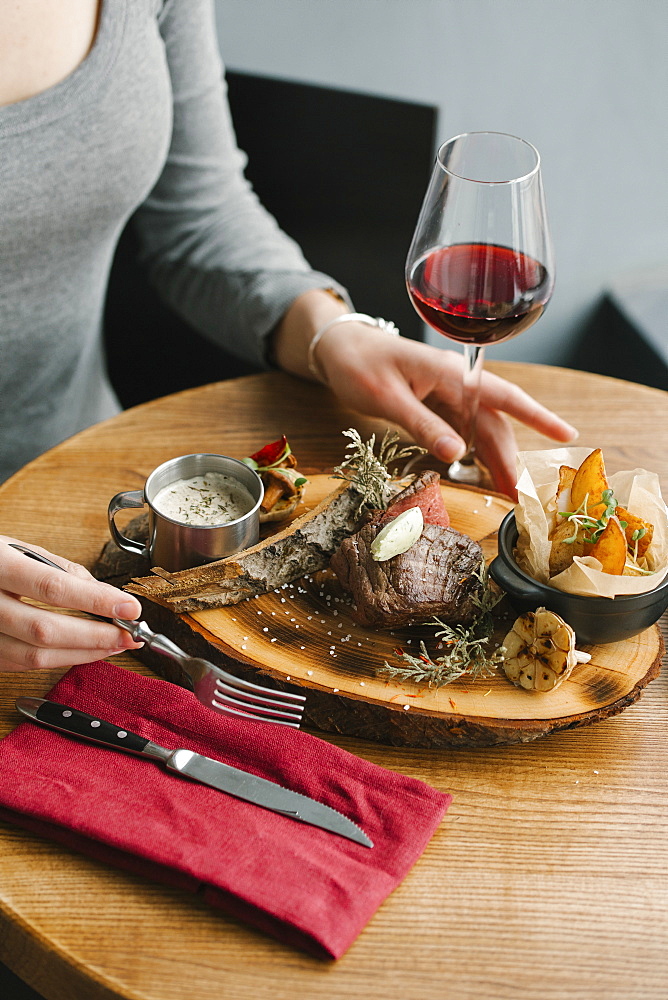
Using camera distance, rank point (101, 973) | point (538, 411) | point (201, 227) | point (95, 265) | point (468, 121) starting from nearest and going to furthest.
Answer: point (101, 973) < point (538, 411) < point (95, 265) < point (201, 227) < point (468, 121)

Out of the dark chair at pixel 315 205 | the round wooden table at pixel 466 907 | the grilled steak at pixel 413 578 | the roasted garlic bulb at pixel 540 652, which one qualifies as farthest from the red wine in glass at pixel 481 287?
the dark chair at pixel 315 205

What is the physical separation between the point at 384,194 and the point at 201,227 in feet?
2.33

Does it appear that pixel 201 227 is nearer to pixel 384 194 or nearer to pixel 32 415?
pixel 32 415

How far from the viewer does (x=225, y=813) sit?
2.95ft

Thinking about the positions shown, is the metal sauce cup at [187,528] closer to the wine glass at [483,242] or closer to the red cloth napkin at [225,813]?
the red cloth napkin at [225,813]

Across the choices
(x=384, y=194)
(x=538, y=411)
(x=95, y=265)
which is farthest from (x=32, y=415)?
(x=384, y=194)

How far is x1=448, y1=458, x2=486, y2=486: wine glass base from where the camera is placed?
56.2 inches

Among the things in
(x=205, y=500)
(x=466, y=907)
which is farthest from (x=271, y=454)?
(x=466, y=907)

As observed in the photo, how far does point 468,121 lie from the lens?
274cm

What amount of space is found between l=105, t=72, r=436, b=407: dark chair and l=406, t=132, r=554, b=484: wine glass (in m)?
1.11

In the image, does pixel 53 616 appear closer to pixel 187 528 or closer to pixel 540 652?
pixel 187 528

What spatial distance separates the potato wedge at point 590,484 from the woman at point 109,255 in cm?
30

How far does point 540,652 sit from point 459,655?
0.11m

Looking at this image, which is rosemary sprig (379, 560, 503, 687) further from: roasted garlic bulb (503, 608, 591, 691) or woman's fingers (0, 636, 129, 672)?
woman's fingers (0, 636, 129, 672)
